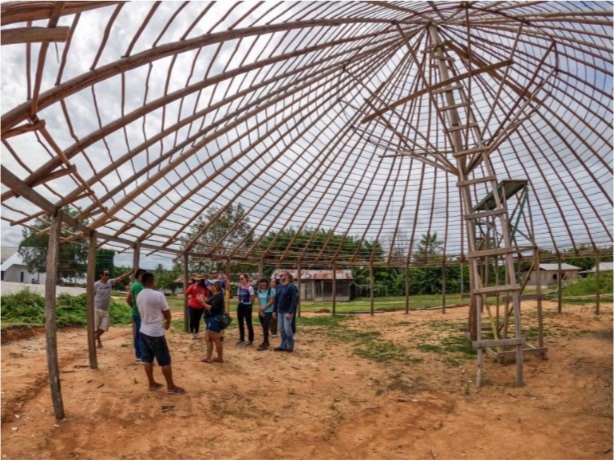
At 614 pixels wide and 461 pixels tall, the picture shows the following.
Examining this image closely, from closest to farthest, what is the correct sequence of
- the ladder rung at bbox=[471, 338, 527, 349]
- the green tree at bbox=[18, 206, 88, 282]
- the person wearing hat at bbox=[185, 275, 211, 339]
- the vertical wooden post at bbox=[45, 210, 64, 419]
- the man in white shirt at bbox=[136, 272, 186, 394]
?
the vertical wooden post at bbox=[45, 210, 64, 419] < the man in white shirt at bbox=[136, 272, 186, 394] < the ladder rung at bbox=[471, 338, 527, 349] < the person wearing hat at bbox=[185, 275, 211, 339] < the green tree at bbox=[18, 206, 88, 282]

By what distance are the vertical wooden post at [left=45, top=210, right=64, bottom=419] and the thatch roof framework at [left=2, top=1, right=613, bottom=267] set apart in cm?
41

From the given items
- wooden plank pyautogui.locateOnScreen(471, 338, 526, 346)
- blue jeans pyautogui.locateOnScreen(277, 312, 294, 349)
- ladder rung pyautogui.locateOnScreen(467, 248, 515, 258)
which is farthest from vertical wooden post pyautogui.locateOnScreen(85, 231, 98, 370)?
ladder rung pyautogui.locateOnScreen(467, 248, 515, 258)

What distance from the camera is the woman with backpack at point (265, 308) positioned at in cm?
983

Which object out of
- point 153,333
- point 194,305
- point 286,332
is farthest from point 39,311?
point 153,333

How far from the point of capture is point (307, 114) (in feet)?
34.2

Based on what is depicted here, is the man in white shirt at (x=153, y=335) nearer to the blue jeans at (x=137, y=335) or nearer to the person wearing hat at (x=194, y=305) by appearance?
the blue jeans at (x=137, y=335)

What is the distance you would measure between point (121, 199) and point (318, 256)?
911 centimetres

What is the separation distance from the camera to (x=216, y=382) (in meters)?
7.10

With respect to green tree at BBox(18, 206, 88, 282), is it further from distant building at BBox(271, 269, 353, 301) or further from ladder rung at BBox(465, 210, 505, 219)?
ladder rung at BBox(465, 210, 505, 219)

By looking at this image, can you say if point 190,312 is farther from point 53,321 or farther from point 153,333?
point 53,321

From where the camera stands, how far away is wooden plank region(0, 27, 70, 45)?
2.66 meters

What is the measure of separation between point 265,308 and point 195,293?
159 centimetres

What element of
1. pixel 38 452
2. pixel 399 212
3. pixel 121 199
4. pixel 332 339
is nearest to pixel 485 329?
pixel 332 339

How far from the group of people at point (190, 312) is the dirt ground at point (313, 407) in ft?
1.30
